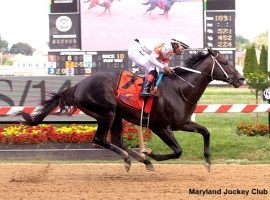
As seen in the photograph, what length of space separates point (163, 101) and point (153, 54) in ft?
2.10

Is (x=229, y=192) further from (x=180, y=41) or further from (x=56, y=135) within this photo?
(x=56, y=135)

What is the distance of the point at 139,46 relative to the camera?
8508 mm

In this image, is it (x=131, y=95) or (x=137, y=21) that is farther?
(x=137, y=21)

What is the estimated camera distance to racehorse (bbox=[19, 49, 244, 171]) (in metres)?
8.13

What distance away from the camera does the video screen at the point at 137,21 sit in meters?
34.1

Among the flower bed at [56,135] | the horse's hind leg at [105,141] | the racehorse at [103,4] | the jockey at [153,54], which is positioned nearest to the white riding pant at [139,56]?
the jockey at [153,54]

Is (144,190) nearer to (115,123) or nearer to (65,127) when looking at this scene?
(115,123)

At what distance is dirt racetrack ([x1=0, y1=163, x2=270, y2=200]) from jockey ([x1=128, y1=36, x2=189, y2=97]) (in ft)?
4.05

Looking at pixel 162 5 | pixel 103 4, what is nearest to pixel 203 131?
pixel 162 5

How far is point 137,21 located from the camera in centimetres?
3503

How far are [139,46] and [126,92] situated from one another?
744mm

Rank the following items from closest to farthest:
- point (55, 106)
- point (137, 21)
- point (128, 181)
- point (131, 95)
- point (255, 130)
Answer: point (128, 181)
point (131, 95)
point (55, 106)
point (255, 130)
point (137, 21)

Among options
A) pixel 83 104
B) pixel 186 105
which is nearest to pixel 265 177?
pixel 186 105

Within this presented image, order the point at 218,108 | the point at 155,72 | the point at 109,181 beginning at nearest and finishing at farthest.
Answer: the point at 109,181 → the point at 155,72 → the point at 218,108
